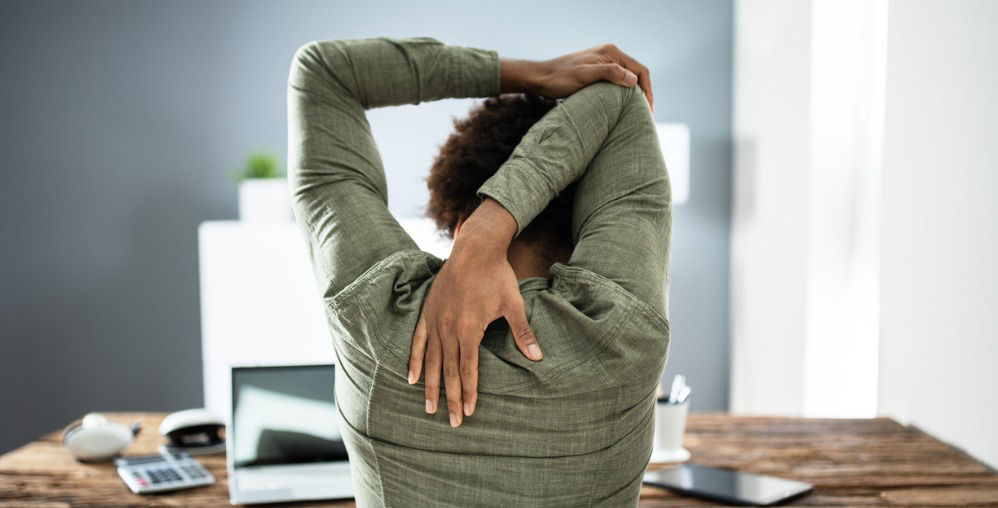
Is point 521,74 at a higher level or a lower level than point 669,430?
higher

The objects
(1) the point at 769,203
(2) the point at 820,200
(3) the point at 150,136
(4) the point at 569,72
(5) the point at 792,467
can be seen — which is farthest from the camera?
(3) the point at 150,136

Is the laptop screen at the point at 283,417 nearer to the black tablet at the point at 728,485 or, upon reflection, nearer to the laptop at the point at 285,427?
the laptop at the point at 285,427

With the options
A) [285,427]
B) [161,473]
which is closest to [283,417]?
[285,427]

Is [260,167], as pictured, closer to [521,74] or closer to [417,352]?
[521,74]

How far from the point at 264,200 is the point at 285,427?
6.51ft

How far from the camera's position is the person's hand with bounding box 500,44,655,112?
0.98 meters

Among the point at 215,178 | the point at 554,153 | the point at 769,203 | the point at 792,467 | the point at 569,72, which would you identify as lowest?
the point at 792,467

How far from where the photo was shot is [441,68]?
3.35ft

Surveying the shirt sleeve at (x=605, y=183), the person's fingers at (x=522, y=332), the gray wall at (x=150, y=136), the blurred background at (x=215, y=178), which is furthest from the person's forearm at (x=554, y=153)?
the gray wall at (x=150, y=136)

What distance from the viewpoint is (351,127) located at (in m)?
0.94

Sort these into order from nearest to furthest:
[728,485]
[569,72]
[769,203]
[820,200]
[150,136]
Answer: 1. [569,72]
2. [728,485]
3. [820,200]
4. [769,203]
5. [150,136]

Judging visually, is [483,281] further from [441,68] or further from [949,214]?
[949,214]

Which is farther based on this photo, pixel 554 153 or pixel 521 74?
pixel 521 74

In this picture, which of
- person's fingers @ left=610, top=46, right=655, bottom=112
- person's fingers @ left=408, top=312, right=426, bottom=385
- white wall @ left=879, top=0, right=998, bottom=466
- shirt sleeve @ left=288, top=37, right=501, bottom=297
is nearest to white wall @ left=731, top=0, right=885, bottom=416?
white wall @ left=879, top=0, right=998, bottom=466
